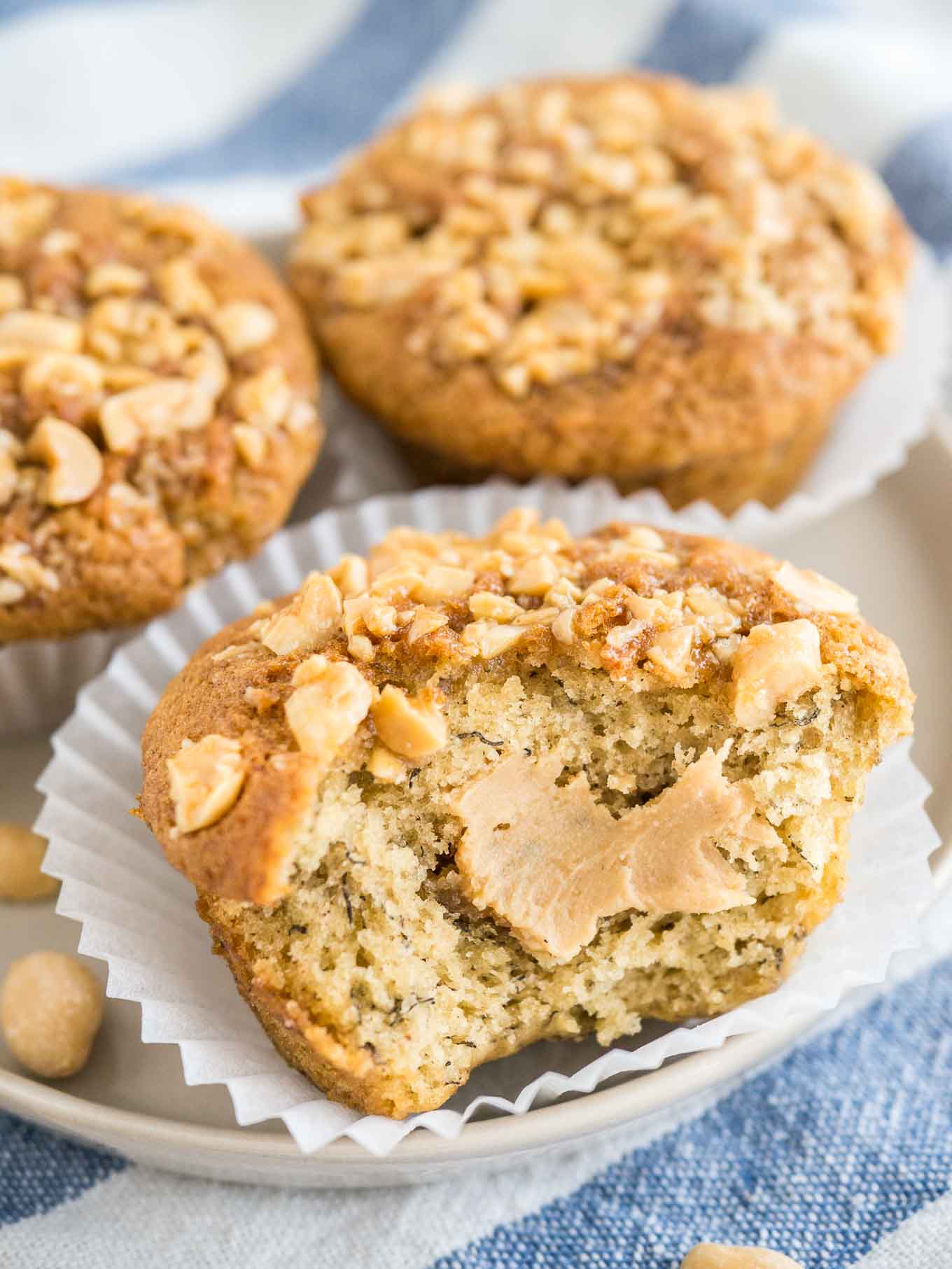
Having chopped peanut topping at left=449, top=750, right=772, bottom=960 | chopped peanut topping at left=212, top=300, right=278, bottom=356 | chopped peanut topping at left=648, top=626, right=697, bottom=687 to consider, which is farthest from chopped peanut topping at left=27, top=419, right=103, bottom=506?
chopped peanut topping at left=648, top=626, right=697, bottom=687

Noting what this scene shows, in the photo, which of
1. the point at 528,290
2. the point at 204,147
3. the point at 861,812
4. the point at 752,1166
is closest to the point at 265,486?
the point at 528,290

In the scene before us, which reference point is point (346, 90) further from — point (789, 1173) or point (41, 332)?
point (789, 1173)

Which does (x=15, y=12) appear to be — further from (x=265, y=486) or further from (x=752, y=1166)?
(x=752, y=1166)

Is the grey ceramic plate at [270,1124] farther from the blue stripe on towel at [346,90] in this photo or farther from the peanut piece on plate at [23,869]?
the blue stripe on towel at [346,90]

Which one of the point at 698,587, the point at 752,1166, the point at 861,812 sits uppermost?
the point at 698,587

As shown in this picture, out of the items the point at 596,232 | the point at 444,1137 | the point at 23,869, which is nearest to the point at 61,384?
the point at 23,869
